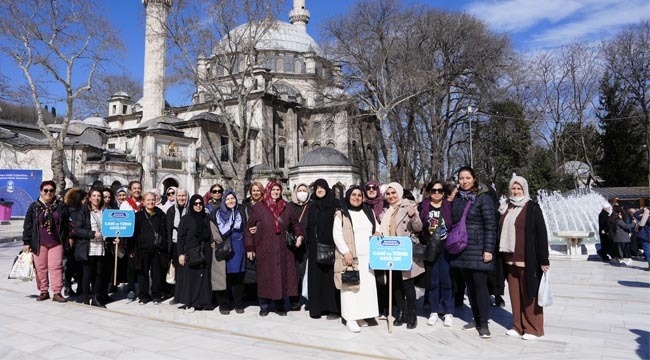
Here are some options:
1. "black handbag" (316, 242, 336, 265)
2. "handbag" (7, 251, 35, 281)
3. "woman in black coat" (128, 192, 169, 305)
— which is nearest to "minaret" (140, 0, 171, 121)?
"handbag" (7, 251, 35, 281)

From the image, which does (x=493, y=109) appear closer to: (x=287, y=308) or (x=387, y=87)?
(x=387, y=87)

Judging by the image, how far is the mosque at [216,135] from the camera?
2438 cm

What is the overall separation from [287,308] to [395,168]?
74.6 feet

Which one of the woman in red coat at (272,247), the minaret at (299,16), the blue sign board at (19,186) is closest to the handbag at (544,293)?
the woman in red coat at (272,247)

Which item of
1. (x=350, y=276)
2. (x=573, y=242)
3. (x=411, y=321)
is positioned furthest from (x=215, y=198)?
(x=573, y=242)

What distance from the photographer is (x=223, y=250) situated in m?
6.15

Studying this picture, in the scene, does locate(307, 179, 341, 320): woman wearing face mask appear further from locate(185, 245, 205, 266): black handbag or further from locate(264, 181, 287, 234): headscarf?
locate(185, 245, 205, 266): black handbag

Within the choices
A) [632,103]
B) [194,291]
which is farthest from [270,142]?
[194,291]

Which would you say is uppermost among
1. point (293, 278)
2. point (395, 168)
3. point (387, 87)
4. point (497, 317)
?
point (387, 87)

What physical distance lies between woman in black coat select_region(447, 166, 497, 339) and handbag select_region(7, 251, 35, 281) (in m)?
6.29

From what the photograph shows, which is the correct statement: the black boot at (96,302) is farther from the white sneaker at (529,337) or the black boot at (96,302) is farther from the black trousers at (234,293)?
the white sneaker at (529,337)

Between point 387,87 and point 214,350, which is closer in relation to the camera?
point 214,350

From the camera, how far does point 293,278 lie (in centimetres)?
634

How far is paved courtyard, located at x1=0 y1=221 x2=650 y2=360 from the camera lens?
447cm
